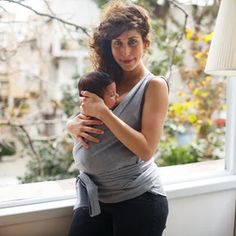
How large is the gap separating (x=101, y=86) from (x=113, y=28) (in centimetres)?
25

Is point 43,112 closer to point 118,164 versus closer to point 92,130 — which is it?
point 92,130

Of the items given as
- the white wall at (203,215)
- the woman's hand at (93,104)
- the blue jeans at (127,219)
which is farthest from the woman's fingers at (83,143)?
the white wall at (203,215)

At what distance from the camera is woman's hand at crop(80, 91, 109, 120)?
1194 mm

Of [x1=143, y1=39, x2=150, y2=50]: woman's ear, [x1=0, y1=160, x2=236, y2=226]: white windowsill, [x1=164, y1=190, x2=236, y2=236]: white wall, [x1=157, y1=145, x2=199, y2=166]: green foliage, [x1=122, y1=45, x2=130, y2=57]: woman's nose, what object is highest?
[x1=143, y1=39, x2=150, y2=50]: woman's ear

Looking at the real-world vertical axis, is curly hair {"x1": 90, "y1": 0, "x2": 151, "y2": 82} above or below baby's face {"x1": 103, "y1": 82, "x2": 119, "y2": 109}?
above

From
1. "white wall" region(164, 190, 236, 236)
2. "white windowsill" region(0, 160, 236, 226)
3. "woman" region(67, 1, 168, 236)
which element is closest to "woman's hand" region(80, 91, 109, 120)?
"woman" region(67, 1, 168, 236)

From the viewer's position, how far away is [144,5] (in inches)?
62.4

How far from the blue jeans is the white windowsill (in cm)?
17

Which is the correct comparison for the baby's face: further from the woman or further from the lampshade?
the lampshade

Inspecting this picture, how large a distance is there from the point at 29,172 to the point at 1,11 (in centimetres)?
73

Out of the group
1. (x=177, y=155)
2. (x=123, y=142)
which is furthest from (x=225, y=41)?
(x=177, y=155)

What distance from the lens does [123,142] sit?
3.91 feet

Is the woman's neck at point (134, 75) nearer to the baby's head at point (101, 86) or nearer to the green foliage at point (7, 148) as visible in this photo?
the baby's head at point (101, 86)

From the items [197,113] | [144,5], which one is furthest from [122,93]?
[197,113]
